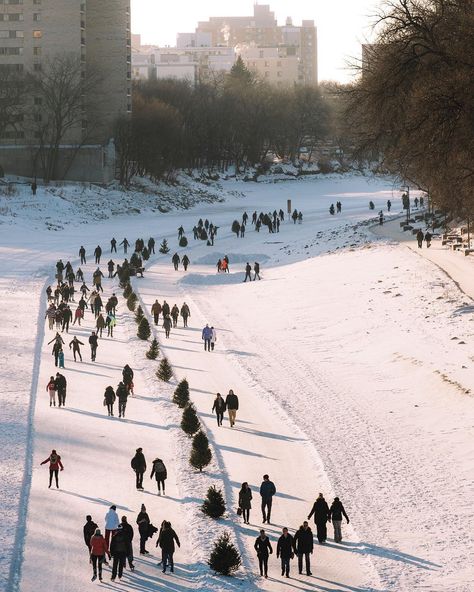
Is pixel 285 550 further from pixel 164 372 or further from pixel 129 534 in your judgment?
pixel 164 372

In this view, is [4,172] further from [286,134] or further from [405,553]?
[405,553]

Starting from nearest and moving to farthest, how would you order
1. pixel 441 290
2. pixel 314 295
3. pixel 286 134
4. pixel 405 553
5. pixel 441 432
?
pixel 405 553
pixel 441 432
pixel 441 290
pixel 314 295
pixel 286 134

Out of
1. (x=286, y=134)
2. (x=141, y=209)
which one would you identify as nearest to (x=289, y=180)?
(x=286, y=134)

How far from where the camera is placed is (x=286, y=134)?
135m

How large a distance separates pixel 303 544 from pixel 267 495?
220 cm

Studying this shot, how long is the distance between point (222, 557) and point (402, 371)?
14.7 meters

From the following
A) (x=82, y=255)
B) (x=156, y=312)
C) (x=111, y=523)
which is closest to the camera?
(x=111, y=523)

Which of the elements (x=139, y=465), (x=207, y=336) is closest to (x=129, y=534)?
(x=139, y=465)

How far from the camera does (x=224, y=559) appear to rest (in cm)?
1673

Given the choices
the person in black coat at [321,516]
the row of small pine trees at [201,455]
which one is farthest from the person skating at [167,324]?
the person in black coat at [321,516]

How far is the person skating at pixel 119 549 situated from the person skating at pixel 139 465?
12.4 feet

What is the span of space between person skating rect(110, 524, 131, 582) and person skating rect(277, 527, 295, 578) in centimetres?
241

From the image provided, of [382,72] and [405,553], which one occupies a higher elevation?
[382,72]

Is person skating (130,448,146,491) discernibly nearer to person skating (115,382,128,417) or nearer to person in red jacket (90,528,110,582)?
person in red jacket (90,528,110,582)
